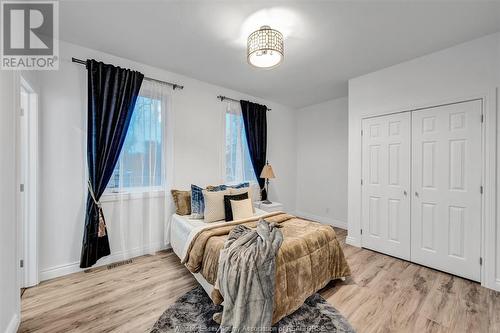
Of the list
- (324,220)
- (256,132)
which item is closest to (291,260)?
(256,132)

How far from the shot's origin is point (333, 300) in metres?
2.05

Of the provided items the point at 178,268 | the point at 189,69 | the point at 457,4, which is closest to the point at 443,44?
the point at 457,4

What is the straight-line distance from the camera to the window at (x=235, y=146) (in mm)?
3992

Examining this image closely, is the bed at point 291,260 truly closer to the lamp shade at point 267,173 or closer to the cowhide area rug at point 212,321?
the cowhide area rug at point 212,321

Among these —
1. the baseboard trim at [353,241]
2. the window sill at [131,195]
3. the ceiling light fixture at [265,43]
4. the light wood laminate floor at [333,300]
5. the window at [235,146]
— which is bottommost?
the light wood laminate floor at [333,300]

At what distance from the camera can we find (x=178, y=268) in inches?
104

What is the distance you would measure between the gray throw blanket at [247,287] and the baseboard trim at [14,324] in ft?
4.71

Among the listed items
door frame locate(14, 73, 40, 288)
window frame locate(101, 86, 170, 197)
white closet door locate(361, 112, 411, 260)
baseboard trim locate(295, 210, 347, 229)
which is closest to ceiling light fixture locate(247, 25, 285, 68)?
window frame locate(101, 86, 170, 197)

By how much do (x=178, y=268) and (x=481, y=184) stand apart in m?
3.66

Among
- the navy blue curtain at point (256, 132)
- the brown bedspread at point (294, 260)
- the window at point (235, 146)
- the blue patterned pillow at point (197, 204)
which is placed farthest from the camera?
the navy blue curtain at point (256, 132)

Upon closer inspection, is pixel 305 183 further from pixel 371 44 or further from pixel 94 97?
pixel 94 97

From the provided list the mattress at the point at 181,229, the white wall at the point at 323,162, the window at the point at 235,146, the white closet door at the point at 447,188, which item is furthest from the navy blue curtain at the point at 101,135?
the white closet door at the point at 447,188

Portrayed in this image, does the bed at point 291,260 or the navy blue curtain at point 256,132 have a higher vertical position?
the navy blue curtain at point 256,132

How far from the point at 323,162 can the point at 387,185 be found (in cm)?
176
